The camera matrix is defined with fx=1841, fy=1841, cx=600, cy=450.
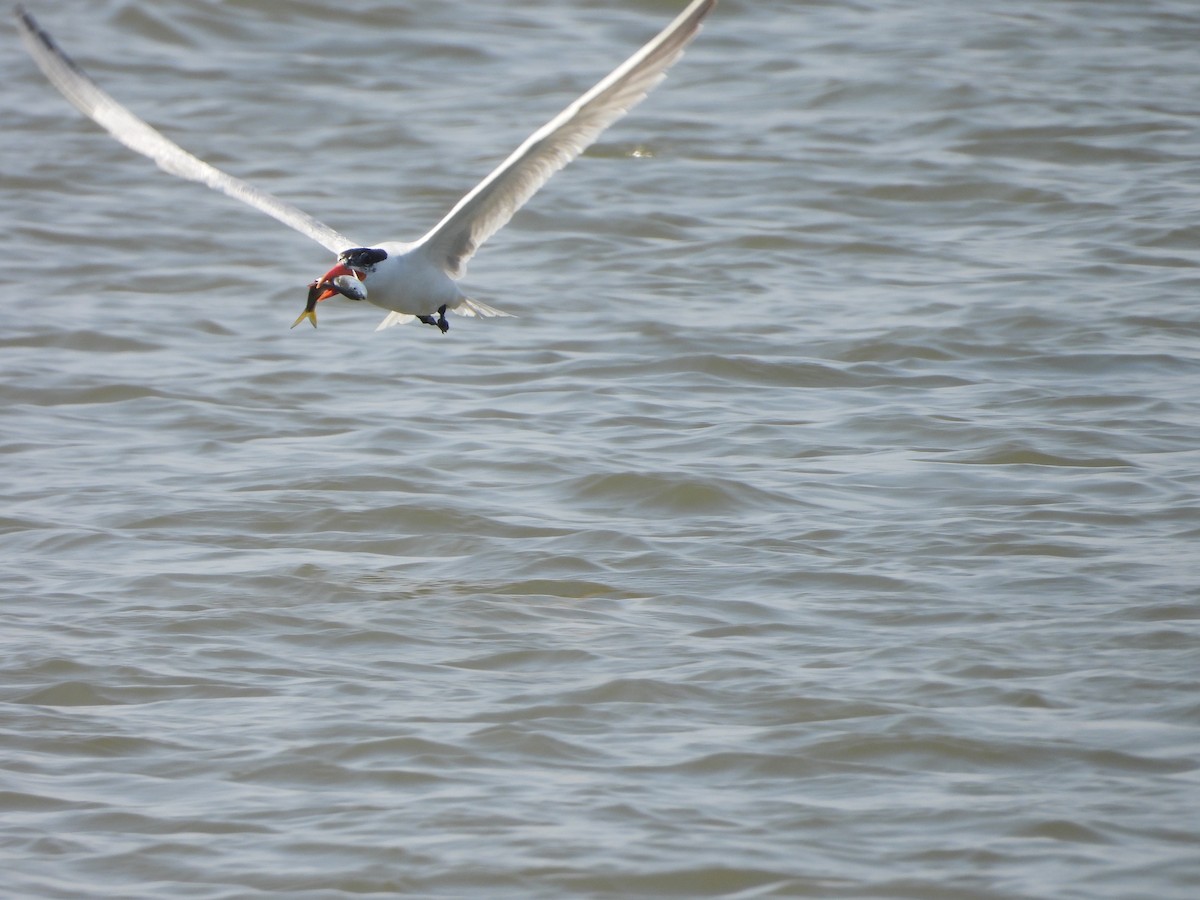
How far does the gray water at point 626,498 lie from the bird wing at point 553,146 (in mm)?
1185

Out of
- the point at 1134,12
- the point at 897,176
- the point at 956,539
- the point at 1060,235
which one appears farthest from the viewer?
the point at 1134,12

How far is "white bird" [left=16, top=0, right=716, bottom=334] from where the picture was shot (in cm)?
764

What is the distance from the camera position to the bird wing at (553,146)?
736 cm

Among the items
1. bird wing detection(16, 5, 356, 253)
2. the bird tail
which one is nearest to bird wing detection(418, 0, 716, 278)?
the bird tail

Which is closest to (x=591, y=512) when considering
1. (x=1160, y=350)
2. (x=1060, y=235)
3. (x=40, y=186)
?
(x=1160, y=350)

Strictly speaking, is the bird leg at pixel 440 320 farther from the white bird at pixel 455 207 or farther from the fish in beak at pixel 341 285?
the fish in beak at pixel 341 285

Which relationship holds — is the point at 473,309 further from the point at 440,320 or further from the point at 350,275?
the point at 350,275

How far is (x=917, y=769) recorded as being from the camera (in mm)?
6238

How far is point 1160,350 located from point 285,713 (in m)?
6.09

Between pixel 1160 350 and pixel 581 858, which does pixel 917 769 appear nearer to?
pixel 581 858

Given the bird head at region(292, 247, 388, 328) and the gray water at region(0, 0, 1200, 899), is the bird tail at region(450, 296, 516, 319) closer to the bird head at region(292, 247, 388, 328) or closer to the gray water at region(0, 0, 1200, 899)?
the bird head at region(292, 247, 388, 328)

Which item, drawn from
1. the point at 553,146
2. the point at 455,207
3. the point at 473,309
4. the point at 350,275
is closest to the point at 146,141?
the point at 350,275

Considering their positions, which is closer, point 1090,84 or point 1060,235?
point 1060,235

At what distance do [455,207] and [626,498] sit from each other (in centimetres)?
162
